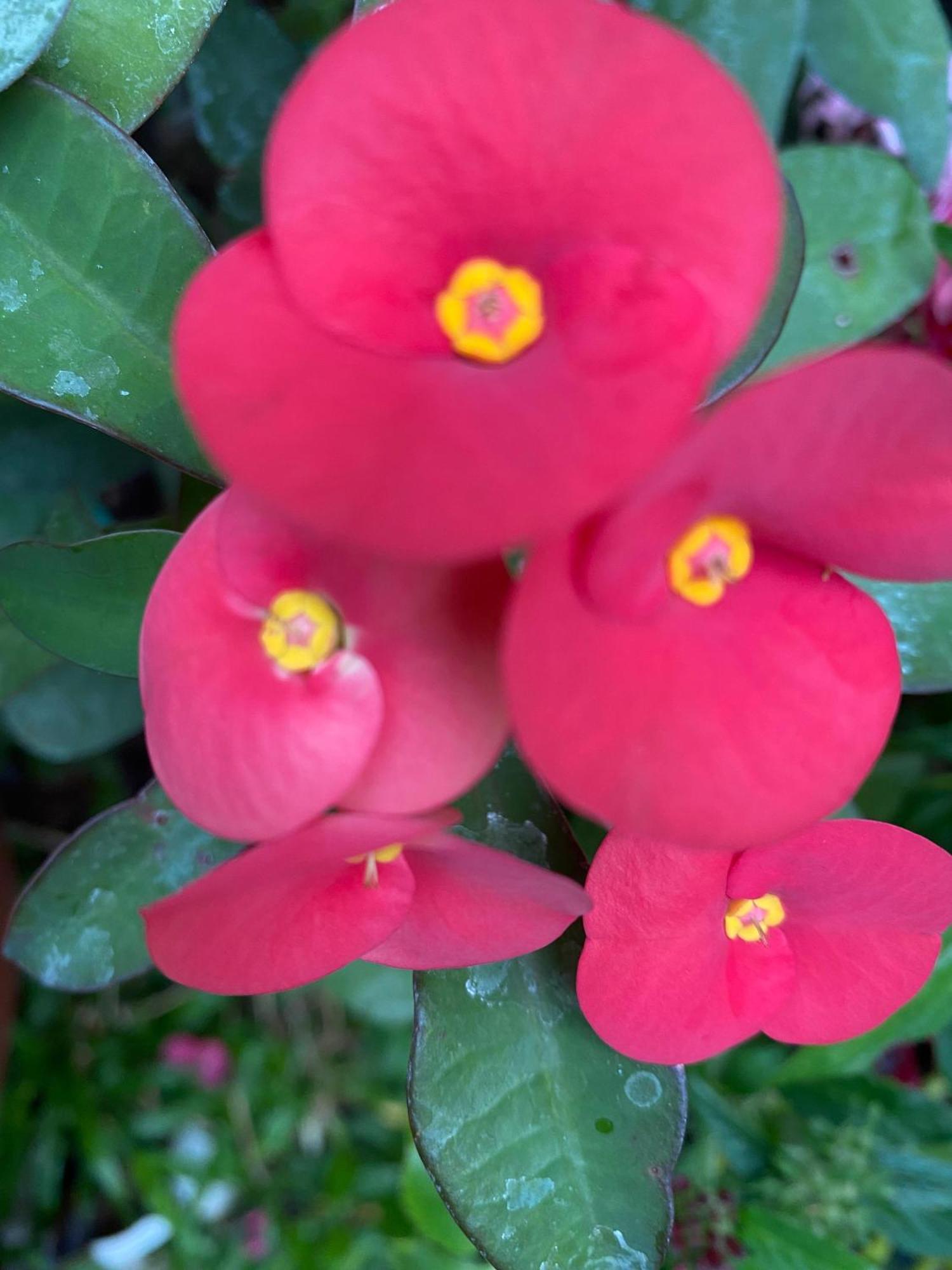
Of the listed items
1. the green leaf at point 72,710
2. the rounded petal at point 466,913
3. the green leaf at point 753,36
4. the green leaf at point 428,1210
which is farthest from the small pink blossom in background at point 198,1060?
the green leaf at point 753,36

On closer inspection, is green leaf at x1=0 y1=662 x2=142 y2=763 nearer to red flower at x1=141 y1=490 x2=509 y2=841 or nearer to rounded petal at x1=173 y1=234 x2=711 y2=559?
red flower at x1=141 y1=490 x2=509 y2=841

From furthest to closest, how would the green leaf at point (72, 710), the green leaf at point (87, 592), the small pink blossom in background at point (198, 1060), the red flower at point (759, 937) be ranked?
1. the small pink blossom in background at point (198, 1060)
2. the green leaf at point (72, 710)
3. the green leaf at point (87, 592)
4. the red flower at point (759, 937)

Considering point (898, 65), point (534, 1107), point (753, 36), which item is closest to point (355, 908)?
point (534, 1107)

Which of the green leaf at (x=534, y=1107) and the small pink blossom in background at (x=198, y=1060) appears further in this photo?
the small pink blossom in background at (x=198, y=1060)

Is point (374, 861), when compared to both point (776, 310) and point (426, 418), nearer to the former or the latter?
point (426, 418)

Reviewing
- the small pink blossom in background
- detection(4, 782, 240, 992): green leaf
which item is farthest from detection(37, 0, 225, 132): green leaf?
the small pink blossom in background

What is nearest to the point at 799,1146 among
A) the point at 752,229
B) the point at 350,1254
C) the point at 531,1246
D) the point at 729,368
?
the point at 531,1246

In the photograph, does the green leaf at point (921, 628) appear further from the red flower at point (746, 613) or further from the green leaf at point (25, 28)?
the green leaf at point (25, 28)
